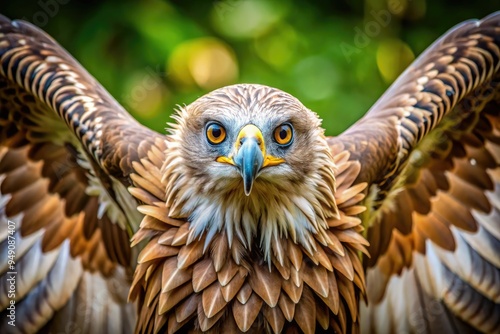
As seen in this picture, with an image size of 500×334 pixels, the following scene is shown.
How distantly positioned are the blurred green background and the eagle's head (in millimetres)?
3262

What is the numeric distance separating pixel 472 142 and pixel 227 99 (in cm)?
195

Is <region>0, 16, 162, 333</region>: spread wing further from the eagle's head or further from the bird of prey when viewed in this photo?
the eagle's head

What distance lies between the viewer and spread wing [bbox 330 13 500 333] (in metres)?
4.77

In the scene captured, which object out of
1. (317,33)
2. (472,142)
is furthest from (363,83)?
(472,142)

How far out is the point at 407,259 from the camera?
17.5 ft

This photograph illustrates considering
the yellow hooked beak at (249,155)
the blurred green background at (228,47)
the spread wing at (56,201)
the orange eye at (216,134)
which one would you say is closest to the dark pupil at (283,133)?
the yellow hooked beak at (249,155)

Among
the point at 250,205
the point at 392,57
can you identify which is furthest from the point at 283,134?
the point at 392,57

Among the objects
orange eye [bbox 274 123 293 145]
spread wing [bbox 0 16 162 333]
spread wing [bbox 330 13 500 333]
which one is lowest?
spread wing [bbox 0 16 162 333]

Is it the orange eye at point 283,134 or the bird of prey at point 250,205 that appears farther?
the bird of prey at point 250,205

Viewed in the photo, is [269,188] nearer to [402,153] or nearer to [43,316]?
[402,153]

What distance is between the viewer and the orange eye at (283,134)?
12.6ft

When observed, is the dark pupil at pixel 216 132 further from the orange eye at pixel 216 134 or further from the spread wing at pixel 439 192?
the spread wing at pixel 439 192

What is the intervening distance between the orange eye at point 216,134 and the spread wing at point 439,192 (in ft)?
3.47

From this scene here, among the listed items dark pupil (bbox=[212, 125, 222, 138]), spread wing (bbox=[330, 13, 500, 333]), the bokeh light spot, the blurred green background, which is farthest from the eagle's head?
the bokeh light spot
